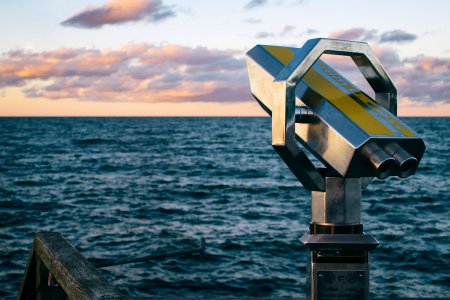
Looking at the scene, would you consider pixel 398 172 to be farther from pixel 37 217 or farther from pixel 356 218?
pixel 37 217

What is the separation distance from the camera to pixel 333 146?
1.67 metres

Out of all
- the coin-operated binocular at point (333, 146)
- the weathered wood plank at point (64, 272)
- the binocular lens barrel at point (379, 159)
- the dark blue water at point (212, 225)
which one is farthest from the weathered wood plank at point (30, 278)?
the dark blue water at point (212, 225)

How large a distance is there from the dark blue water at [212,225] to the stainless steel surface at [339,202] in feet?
32.9

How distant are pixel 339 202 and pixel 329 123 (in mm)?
245

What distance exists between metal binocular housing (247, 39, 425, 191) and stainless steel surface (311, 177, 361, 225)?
0.03m

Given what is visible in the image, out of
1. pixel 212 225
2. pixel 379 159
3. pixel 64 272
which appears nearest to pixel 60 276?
pixel 64 272

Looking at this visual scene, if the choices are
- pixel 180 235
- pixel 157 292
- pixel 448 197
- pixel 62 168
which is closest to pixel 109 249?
pixel 180 235

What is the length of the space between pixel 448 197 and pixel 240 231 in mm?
13674

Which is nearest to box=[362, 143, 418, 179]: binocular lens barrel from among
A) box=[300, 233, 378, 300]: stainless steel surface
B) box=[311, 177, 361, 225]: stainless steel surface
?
box=[311, 177, 361, 225]: stainless steel surface

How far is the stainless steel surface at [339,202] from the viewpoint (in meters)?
1.74

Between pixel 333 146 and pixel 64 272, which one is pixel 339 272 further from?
pixel 64 272

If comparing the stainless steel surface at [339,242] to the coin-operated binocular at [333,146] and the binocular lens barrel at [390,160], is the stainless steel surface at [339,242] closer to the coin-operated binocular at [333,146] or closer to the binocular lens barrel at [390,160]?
the coin-operated binocular at [333,146]

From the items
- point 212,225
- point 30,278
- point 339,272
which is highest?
point 339,272

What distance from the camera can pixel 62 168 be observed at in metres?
42.2
